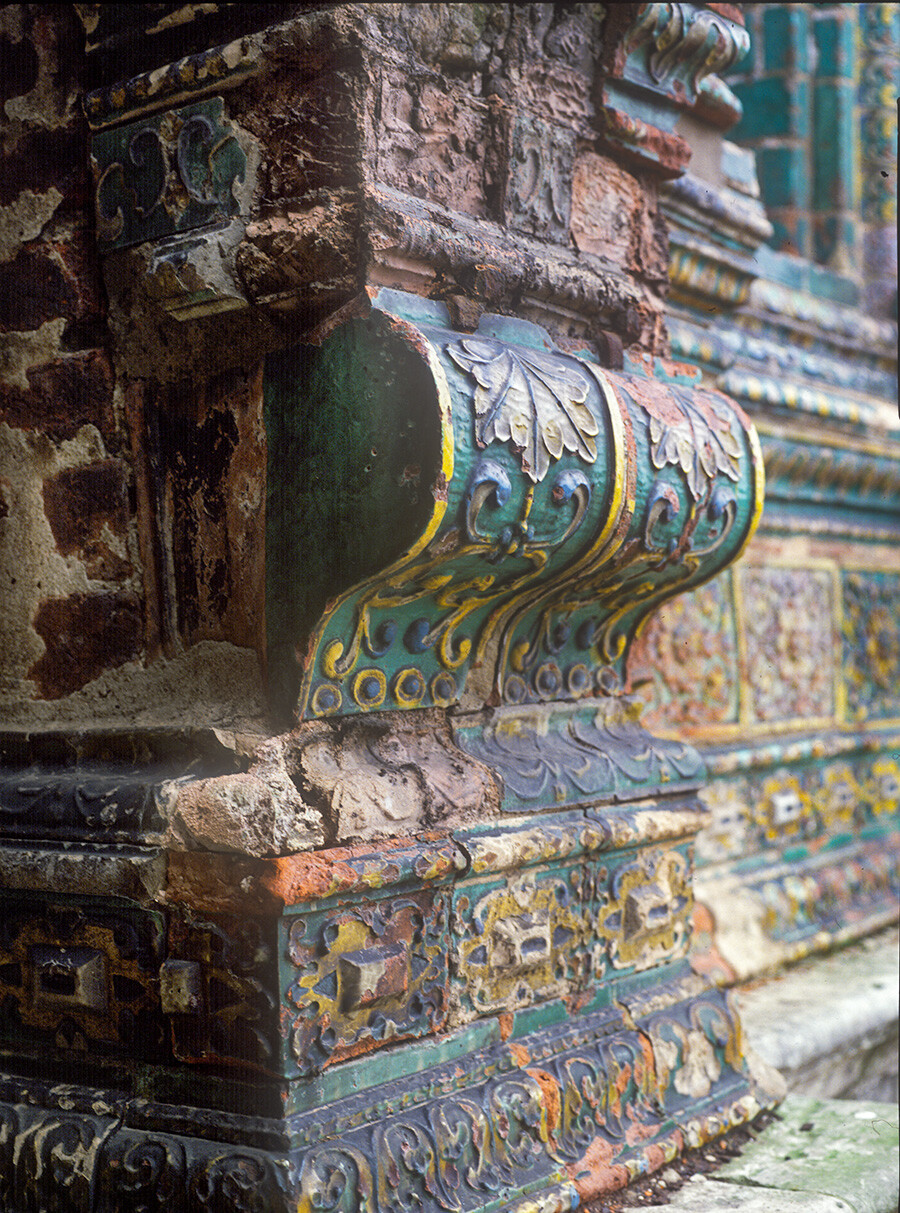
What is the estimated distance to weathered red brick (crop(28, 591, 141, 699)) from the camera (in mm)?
1266

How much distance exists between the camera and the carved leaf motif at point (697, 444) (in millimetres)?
1382

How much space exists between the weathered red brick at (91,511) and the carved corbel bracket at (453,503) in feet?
0.60

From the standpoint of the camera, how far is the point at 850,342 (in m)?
2.93

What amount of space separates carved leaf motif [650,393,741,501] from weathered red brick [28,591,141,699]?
22.4 inches

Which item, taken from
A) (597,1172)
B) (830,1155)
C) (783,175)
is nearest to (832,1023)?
(830,1155)

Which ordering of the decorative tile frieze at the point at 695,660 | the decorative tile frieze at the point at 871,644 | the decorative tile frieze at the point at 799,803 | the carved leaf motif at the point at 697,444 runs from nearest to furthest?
the carved leaf motif at the point at 697,444 → the decorative tile frieze at the point at 695,660 → the decorative tile frieze at the point at 799,803 → the decorative tile frieze at the point at 871,644

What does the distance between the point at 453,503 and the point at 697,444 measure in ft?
1.38

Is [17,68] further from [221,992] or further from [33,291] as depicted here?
[221,992]

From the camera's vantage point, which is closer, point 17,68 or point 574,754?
point 17,68

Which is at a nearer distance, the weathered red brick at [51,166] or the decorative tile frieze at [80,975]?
the decorative tile frieze at [80,975]

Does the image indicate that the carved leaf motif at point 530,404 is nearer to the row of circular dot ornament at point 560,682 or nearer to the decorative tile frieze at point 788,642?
the row of circular dot ornament at point 560,682

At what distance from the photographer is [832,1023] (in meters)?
2.07

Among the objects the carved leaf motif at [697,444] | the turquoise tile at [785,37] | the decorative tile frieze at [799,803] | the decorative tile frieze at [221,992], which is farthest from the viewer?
the turquoise tile at [785,37]

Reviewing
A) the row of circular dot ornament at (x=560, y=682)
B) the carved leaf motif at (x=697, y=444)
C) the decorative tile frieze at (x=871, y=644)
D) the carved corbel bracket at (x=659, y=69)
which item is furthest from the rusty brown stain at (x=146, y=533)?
the decorative tile frieze at (x=871, y=644)
